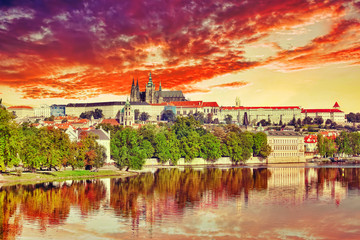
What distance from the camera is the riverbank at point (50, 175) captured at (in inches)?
2163

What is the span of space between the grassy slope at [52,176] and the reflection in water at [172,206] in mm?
3168

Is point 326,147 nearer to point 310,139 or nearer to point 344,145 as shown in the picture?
point 344,145

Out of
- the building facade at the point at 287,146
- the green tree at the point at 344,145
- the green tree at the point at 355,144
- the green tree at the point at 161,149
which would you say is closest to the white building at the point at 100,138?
the green tree at the point at 161,149

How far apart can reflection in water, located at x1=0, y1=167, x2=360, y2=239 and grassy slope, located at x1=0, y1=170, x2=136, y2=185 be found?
3.17 meters

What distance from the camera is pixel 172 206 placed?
43.5 metres

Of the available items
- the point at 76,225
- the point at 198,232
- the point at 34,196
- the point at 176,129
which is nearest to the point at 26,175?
the point at 34,196

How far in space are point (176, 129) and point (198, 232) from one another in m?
85.2

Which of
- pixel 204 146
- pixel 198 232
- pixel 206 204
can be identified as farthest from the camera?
pixel 204 146

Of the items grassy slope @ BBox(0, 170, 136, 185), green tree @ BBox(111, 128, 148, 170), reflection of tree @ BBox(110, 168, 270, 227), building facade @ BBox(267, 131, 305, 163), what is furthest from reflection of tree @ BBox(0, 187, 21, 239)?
building facade @ BBox(267, 131, 305, 163)

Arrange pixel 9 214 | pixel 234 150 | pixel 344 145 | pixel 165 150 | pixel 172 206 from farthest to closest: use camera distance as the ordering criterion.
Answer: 1. pixel 344 145
2. pixel 234 150
3. pixel 165 150
4. pixel 172 206
5. pixel 9 214

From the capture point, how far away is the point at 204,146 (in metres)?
101

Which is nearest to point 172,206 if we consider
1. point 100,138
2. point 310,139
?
point 100,138

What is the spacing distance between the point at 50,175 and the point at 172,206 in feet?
73.7

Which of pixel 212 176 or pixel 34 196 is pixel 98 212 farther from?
pixel 212 176
